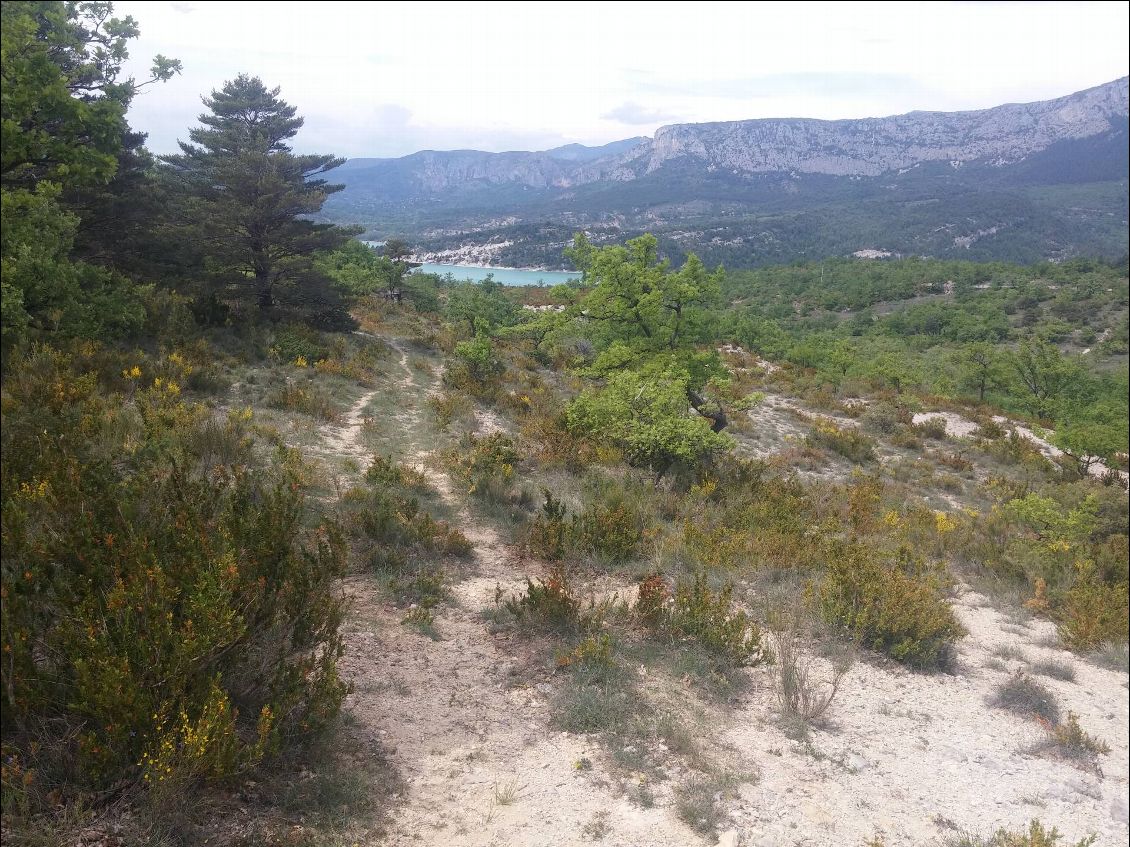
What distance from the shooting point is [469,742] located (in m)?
3.56

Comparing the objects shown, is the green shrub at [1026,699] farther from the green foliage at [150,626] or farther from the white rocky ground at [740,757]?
the green foliage at [150,626]

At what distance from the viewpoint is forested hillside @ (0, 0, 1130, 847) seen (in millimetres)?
2758

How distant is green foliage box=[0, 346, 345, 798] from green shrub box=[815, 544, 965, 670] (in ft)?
14.1

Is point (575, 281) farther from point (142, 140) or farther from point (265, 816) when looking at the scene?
point (142, 140)

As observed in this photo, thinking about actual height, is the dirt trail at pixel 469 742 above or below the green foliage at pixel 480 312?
below

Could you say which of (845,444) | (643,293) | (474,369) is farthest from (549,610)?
(845,444)

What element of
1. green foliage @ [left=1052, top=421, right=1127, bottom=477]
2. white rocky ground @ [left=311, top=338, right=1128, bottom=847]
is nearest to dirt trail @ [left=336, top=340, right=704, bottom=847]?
white rocky ground @ [left=311, top=338, right=1128, bottom=847]

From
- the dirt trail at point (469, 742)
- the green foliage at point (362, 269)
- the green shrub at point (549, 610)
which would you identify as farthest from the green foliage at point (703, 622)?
the green foliage at point (362, 269)

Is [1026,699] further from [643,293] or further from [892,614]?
[643,293]

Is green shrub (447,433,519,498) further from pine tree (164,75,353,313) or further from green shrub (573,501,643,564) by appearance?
pine tree (164,75,353,313)

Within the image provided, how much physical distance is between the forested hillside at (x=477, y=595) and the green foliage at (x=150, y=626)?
0.02 metres

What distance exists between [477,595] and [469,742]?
6.00 ft

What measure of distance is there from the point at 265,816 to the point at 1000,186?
198000 mm

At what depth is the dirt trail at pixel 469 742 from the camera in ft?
9.75
